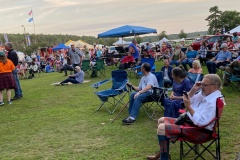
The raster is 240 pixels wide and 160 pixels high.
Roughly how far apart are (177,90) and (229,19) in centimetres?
4038

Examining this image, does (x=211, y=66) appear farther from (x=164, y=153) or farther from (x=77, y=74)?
(x=164, y=153)

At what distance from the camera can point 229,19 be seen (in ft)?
137

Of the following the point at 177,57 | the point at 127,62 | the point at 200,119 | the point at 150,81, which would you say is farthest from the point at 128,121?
the point at 127,62

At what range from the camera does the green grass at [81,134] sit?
409cm

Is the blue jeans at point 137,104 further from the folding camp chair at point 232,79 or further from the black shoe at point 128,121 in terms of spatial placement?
the folding camp chair at point 232,79

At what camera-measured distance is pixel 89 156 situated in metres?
4.02

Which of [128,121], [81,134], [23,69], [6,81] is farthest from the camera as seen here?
[23,69]

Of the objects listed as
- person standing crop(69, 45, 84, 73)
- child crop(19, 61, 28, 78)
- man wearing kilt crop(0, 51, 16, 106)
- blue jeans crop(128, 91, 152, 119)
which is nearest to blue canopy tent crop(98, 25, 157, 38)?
person standing crop(69, 45, 84, 73)

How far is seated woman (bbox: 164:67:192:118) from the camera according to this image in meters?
4.54

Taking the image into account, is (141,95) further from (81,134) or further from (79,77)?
(79,77)

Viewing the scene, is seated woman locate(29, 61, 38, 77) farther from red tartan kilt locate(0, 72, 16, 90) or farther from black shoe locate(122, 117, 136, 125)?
black shoe locate(122, 117, 136, 125)

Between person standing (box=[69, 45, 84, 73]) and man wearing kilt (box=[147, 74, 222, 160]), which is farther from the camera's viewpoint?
person standing (box=[69, 45, 84, 73])

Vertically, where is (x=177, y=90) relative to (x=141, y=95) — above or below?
above

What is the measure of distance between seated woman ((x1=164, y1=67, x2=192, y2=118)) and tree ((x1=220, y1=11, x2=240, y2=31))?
38.8 metres
